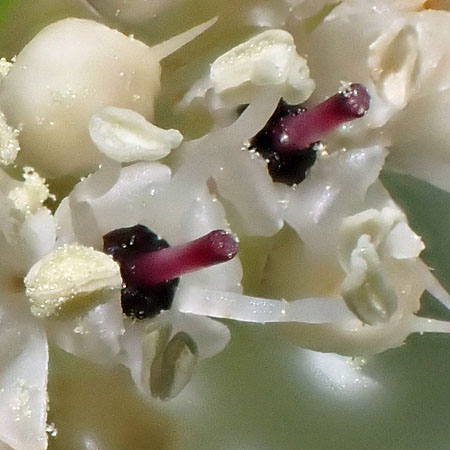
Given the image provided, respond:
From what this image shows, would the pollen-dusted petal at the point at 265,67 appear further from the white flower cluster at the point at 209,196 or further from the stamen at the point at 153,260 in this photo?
the stamen at the point at 153,260

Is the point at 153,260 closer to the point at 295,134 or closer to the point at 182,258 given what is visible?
the point at 182,258

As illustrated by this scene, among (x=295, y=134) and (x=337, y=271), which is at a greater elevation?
(x=295, y=134)

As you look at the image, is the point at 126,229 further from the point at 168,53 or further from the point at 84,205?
the point at 168,53

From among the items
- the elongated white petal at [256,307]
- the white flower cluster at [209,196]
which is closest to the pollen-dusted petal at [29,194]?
the white flower cluster at [209,196]

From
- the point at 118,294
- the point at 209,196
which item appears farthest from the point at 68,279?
the point at 209,196

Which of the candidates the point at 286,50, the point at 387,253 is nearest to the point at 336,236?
the point at 387,253

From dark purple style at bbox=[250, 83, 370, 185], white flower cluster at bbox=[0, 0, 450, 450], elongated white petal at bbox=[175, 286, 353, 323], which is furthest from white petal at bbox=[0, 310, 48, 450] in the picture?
dark purple style at bbox=[250, 83, 370, 185]
